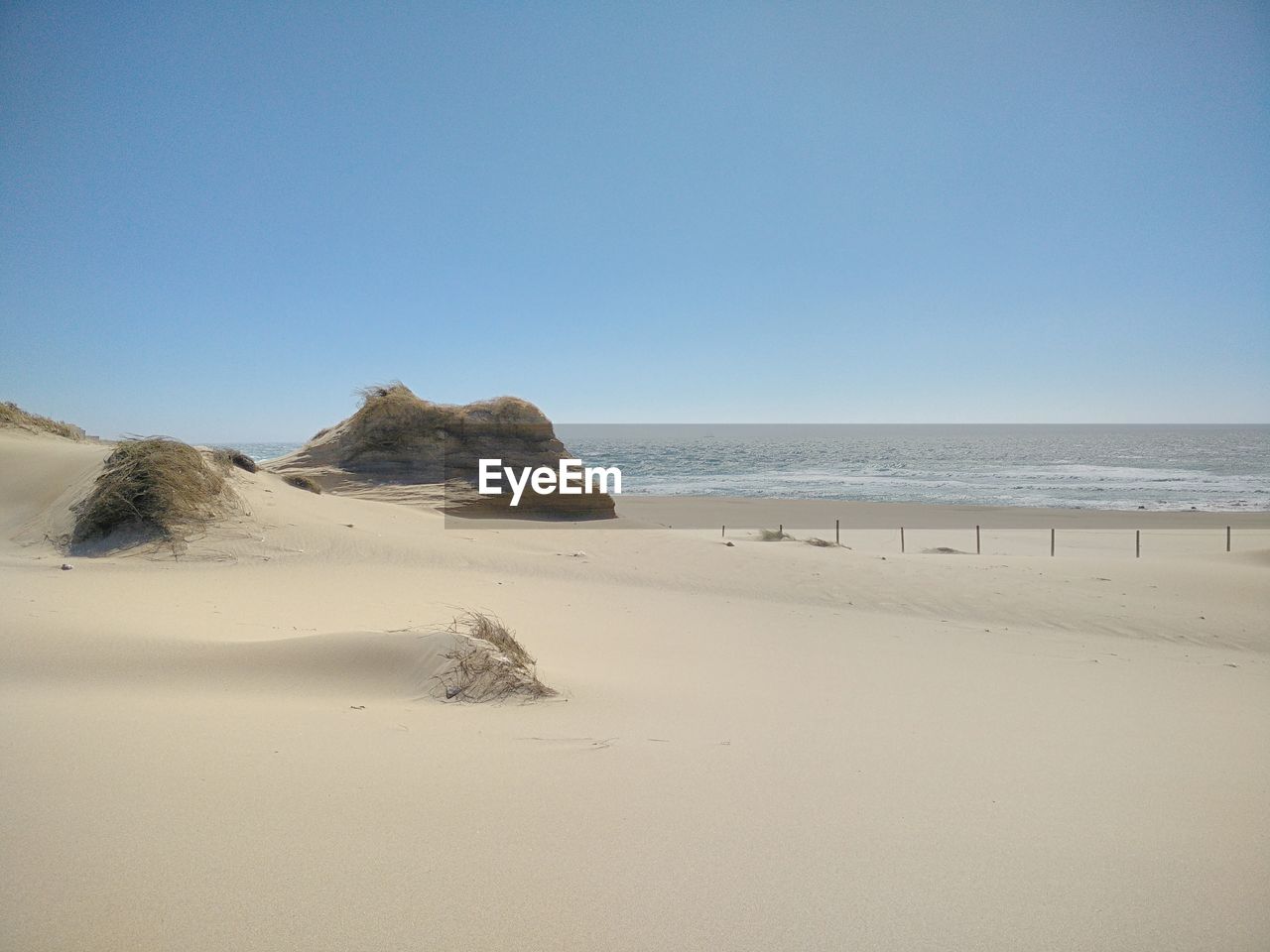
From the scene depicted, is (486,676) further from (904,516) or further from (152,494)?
(904,516)

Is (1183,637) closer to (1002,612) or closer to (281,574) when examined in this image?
(1002,612)

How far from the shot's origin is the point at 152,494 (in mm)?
10539

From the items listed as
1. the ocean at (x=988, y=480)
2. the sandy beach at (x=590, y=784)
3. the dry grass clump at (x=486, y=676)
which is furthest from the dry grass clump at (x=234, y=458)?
the ocean at (x=988, y=480)

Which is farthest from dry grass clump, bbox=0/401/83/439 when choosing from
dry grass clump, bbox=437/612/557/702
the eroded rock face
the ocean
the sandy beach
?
the ocean

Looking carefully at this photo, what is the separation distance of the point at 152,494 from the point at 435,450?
1168cm

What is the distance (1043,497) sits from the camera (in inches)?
1644

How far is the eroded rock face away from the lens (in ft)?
71.1

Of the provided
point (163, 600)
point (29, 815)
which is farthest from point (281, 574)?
point (29, 815)

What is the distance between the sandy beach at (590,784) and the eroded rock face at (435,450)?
12257 millimetres

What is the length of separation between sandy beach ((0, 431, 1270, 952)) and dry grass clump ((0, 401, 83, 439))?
1011cm

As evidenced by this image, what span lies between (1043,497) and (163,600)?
1756 inches

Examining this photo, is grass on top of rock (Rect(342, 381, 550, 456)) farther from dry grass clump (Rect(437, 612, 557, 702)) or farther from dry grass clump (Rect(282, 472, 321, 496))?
dry grass clump (Rect(437, 612, 557, 702))

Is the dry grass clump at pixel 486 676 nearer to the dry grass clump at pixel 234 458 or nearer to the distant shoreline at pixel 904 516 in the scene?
the dry grass clump at pixel 234 458

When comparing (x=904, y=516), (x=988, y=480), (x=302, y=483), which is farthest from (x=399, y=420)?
(x=988, y=480)
